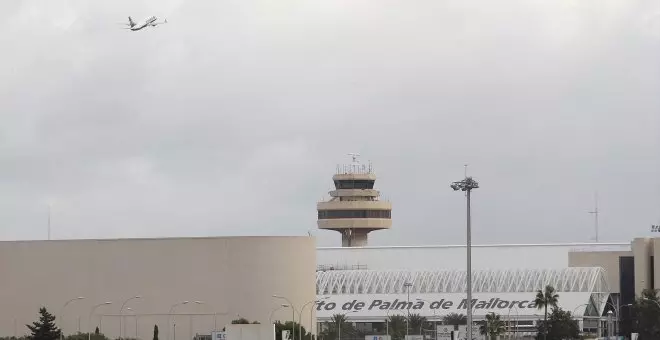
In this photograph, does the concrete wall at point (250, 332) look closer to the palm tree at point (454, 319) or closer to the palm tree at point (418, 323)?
the palm tree at point (418, 323)

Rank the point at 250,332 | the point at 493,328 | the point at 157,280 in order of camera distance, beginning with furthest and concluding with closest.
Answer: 1. the point at 157,280
2. the point at 493,328
3. the point at 250,332

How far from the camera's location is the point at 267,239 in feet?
538


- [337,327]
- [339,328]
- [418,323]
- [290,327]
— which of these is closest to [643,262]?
[418,323]

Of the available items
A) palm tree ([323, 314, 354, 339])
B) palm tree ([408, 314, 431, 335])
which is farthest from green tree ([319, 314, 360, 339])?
palm tree ([408, 314, 431, 335])

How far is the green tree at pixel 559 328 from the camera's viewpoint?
542 feet

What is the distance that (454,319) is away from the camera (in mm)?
195500

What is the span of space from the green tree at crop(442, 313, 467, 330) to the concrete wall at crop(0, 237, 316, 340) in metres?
33.2

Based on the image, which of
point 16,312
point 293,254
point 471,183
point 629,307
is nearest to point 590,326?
point 629,307

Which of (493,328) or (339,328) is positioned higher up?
(493,328)

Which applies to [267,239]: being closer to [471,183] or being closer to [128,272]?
[128,272]

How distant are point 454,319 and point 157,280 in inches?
1890

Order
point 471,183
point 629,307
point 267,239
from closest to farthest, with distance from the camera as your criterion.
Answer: point 471,183, point 267,239, point 629,307

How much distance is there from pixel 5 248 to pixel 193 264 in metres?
22.7

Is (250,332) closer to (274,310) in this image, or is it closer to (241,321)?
(241,321)
